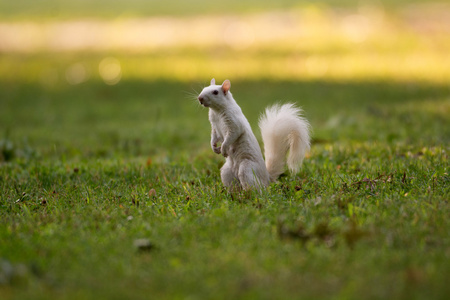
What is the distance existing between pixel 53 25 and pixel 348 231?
16.6 metres

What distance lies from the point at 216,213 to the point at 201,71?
9.09 m

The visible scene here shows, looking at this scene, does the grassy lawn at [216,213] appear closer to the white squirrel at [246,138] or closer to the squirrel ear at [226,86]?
the white squirrel at [246,138]

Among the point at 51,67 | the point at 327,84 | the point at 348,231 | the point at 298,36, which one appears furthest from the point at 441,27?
the point at 348,231

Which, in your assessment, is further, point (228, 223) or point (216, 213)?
point (216, 213)

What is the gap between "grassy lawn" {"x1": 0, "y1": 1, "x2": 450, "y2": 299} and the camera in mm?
2488

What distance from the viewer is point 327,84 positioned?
1114cm

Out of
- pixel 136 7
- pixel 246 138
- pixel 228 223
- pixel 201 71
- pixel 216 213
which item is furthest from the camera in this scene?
pixel 136 7

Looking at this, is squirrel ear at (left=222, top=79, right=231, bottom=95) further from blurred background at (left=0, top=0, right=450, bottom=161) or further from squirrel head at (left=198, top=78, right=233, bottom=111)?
blurred background at (left=0, top=0, right=450, bottom=161)

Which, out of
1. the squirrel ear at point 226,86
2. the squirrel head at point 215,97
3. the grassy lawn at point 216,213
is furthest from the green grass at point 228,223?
the squirrel ear at point 226,86

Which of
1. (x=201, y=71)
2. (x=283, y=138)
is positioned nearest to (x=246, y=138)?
(x=283, y=138)

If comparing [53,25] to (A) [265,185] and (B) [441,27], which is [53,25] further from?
(A) [265,185]

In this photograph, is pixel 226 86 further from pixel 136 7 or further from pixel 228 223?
pixel 136 7

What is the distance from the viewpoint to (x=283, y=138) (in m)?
4.21

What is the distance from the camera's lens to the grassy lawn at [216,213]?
2.49 metres
